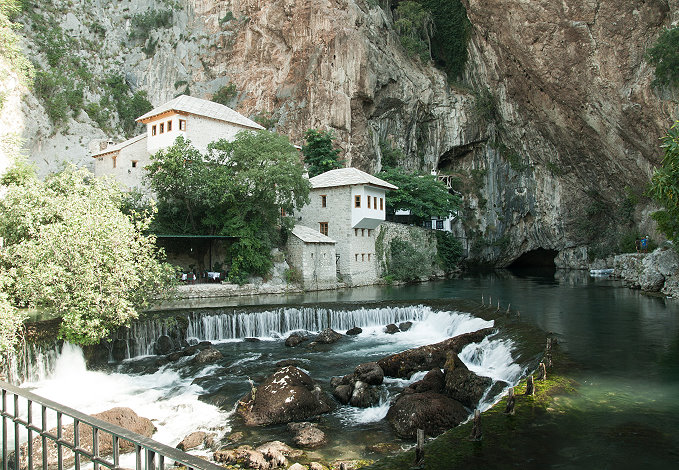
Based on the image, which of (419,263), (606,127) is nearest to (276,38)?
(419,263)

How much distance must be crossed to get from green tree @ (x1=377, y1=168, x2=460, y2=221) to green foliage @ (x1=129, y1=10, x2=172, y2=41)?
36266mm

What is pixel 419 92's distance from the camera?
53094 millimetres

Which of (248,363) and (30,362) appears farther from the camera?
(248,363)

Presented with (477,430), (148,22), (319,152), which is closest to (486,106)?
(319,152)

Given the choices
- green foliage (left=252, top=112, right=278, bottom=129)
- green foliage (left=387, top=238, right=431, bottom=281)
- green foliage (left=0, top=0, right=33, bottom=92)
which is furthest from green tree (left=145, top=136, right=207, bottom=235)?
green foliage (left=252, top=112, right=278, bottom=129)

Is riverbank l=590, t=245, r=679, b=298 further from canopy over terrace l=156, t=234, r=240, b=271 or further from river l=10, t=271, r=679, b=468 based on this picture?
canopy over terrace l=156, t=234, r=240, b=271

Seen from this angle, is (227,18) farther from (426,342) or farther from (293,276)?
(426,342)

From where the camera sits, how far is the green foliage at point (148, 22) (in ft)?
198

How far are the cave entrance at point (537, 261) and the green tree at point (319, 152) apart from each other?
84.7 feet

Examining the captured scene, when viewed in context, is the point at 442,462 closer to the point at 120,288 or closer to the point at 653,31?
the point at 120,288

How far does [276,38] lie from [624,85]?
119 feet

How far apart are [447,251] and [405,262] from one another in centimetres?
816

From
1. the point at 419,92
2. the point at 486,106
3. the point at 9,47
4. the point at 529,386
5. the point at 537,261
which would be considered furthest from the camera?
the point at 537,261

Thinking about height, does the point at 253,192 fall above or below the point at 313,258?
above
